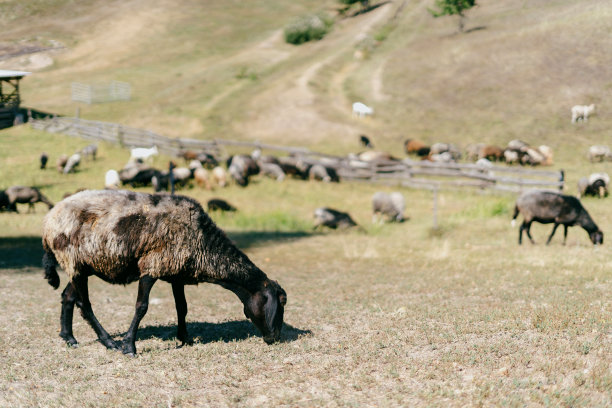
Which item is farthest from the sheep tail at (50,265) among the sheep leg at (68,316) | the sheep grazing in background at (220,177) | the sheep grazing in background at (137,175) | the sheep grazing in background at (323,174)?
the sheep grazing in background at (323,174)

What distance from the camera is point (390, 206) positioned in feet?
78.1

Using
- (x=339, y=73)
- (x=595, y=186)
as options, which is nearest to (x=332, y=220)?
(x=595, y=186)

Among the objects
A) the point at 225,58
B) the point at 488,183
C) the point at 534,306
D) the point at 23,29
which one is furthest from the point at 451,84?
the point at 534,306

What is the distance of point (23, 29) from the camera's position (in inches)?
1045

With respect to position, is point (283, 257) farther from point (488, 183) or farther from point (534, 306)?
point (488, 183)

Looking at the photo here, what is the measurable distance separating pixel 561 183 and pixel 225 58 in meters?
46.4

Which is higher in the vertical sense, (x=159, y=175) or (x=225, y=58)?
(x=225, y=58)

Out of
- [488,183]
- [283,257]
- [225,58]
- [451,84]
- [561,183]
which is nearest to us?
[283,257]

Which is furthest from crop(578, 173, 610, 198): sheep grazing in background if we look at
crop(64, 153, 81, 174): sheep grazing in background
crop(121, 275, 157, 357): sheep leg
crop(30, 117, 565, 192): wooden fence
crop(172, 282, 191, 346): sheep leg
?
crop(64, 153, 81, 174): sheep grazing in background

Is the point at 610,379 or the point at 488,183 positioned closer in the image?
the point at 610,379

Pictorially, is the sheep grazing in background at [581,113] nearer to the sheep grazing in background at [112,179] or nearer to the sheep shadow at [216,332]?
the sheep grazing in background at [112,179]

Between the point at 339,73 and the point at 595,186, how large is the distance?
116ft

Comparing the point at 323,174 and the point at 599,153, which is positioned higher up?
the point at 599,153

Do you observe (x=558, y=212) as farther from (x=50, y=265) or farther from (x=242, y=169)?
(x=242, y=169)
